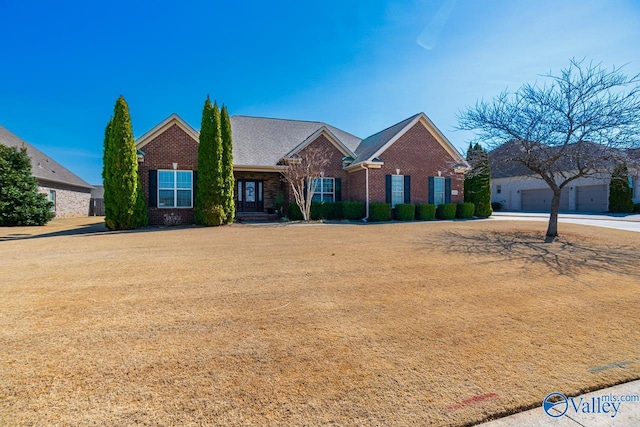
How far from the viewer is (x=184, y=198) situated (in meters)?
16.1

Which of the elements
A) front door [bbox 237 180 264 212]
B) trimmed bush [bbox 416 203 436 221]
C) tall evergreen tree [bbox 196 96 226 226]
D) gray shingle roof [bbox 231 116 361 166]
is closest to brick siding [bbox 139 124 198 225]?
tall evergreen tree [bbox 196 96 226 226]

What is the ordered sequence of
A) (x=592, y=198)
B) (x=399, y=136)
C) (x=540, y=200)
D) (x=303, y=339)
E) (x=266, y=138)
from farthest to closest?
(x=540, y=200) → (x=592, y=198) → (x=266, y=138) → (x=399, y=136) → (x=303, y=339)

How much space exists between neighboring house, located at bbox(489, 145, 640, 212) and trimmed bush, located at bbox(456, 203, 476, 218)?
26.7ft

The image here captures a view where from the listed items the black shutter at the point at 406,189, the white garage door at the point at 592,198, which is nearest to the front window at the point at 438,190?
the black shutter at the point at 406,189

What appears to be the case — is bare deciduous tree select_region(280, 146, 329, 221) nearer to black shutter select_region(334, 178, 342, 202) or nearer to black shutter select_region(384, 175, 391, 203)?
black shutter select_region(334, 178, 342, 202)

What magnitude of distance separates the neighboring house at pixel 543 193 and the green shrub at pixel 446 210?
9.52 meters

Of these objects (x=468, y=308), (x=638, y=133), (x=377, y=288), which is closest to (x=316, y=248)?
(x=377, y=288)

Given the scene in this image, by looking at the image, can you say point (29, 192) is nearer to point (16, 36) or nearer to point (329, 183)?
point (16, 36)

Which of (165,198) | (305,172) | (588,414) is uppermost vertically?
(305,172)

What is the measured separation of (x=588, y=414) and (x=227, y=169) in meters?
15.2

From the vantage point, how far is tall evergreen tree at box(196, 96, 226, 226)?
1450cm

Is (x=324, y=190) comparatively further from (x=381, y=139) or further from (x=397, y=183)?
(x=381, y=139)

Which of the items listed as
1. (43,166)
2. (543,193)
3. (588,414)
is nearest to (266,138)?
(43,166)

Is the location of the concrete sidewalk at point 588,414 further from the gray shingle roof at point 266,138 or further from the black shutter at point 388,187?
the gray shingle roof at point 266,138
